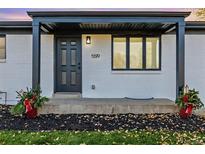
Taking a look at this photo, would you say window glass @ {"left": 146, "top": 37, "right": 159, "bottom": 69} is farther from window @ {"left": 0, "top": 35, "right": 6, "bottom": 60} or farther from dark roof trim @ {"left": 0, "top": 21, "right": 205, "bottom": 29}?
window @ {"left": 0, "top": 35, "right": 6, "bottom": 60}

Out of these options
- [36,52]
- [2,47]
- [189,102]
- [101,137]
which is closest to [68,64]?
[2,47]

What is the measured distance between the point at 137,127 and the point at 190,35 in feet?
19.9

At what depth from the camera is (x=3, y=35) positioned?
43.2 ft

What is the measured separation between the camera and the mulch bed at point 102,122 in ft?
27.2

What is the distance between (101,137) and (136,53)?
6.68 m

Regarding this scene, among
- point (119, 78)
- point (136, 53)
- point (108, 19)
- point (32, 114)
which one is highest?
point (108, 19)

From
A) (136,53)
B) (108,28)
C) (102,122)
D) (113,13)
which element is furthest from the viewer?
(136,53)

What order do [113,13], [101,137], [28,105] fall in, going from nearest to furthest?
[101,137] < [28,105] < [113,13]

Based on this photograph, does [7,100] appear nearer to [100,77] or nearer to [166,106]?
[100,77]

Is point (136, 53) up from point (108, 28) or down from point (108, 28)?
down

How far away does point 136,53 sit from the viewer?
43.5ft

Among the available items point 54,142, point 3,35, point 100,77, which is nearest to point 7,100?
point 3,35

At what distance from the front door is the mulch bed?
3446mm

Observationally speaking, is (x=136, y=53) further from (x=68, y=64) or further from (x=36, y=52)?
(x=36, y=52)
